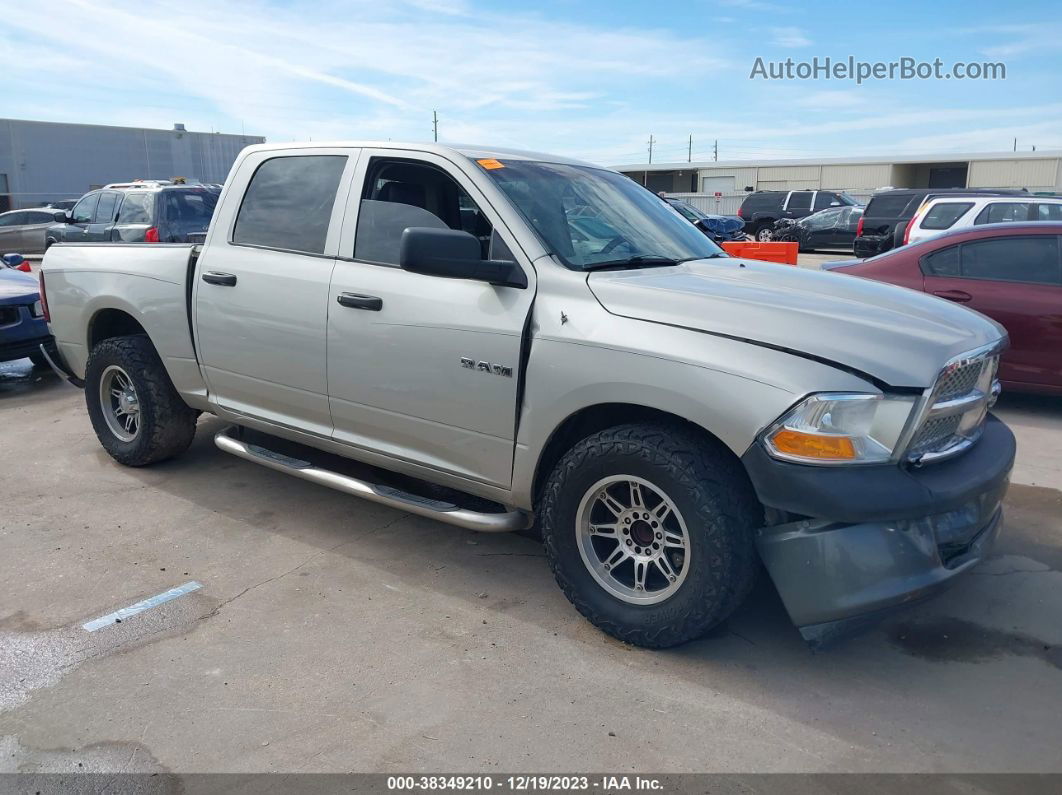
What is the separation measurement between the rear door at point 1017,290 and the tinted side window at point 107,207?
41.8ft

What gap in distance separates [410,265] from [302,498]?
219cm

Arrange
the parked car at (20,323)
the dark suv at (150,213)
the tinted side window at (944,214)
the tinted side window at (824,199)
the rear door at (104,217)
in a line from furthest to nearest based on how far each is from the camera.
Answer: the tinted side window at (824,199) → the rear door at (104,217) → the tinted side window at (944,214) → the dark suv at (150,213) → the parked car at (20,323)

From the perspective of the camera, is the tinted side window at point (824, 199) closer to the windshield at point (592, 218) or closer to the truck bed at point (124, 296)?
the windshield at point (592, 218)

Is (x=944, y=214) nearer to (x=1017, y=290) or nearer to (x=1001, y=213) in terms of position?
(x=1001, y=213)

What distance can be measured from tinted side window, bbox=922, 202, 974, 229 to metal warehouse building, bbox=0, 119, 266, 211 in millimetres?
35222

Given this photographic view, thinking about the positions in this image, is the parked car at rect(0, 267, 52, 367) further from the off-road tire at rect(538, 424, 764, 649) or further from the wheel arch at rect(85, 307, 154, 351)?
the off-road tire at rect(538, 424, 764, 649)

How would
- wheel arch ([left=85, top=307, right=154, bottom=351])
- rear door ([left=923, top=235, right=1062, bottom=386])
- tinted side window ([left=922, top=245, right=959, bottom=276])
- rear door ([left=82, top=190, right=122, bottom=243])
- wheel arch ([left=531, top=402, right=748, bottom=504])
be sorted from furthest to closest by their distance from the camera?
rear door ([left=82, top=190, right=122, bottom=243]), tinted side window ([left=922, top=245, right=959, bottom=276]), rear door ([left=923, top=235, right=1062, bottom=386]), wheel arch ([left=85, top=307, right=154, bottom=351]), wheel arch ([left=531, top=402, right=748, bottom=504])

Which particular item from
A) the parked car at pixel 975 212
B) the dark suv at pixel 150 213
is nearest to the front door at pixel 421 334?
the dark suv at pixel 150 213

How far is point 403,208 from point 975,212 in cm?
1231

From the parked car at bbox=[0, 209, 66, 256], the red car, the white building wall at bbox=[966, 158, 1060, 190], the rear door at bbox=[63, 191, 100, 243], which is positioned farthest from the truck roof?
the white building wall at bbox=[966, 158, 1060, 190]

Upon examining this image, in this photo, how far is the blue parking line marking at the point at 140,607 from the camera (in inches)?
148

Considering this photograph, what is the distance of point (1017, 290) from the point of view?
22.9 feet

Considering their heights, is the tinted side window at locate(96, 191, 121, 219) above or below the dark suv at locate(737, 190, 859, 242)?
below

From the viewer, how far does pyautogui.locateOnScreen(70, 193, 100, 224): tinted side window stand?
15227 mm
